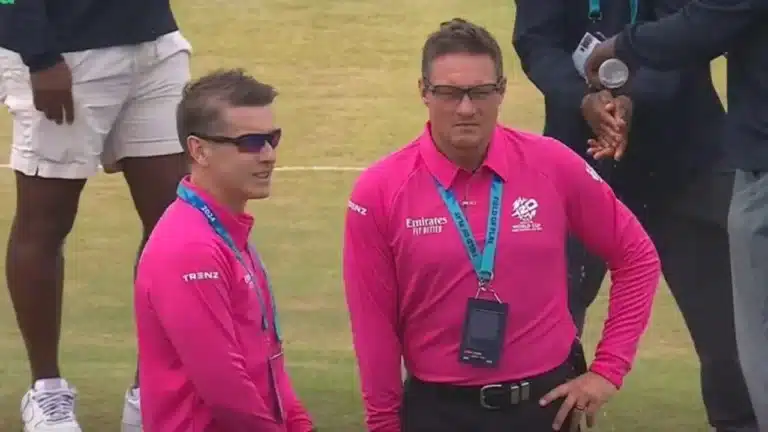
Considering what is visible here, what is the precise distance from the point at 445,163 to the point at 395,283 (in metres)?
0.31

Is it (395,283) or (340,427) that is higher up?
(395,283)

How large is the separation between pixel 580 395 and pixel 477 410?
247 mm

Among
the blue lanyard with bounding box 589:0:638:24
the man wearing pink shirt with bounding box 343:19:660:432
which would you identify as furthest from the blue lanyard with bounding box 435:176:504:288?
the blue lanyard with bounding box 589:0:638:24

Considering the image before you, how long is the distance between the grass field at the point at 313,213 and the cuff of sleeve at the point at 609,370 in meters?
1.41

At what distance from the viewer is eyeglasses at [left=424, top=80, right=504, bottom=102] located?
350 centimetres

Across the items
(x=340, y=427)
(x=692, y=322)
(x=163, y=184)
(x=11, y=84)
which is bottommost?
(x=340, y=427)

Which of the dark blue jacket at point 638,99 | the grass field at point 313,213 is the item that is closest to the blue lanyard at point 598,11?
the dark blue jacket at point 638,99

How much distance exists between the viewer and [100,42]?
461 centimetres

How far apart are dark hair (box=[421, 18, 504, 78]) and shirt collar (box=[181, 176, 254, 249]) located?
22.3 inches

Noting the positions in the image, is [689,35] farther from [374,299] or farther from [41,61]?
[41,61]

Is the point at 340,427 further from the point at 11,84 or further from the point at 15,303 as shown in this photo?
the point at 11,84

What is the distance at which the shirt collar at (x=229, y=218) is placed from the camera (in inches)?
133

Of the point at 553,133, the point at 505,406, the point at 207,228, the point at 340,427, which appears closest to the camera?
the point at 207,228

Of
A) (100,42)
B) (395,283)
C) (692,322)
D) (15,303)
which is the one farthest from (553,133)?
(15,303)
